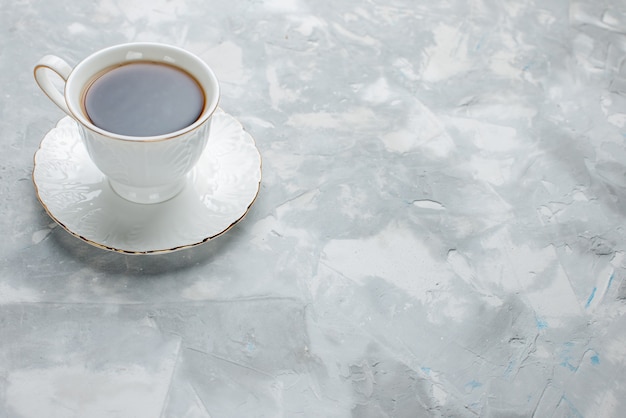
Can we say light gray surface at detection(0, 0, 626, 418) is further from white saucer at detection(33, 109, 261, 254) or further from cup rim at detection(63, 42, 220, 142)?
cup rim at detection(63, 42, 220, 142)

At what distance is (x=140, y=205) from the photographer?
2.27ft

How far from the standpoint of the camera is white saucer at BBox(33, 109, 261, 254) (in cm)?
66

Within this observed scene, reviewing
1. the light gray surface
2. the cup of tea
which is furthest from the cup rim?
the light gray surface

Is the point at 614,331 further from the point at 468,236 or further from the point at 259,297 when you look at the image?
the point at 259,297

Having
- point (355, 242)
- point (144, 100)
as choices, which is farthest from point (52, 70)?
point (355, 242)

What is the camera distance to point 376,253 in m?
0.72

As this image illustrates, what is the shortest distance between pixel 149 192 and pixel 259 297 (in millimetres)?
153

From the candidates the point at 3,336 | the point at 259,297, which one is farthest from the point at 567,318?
the point at 3,336

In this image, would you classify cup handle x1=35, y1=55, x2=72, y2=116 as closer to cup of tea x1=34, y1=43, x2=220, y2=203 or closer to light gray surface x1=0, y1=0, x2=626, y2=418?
cup of tea x1=34, y1=43, x2=220, y2=203

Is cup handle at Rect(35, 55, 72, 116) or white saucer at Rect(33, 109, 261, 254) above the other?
cup handle at Rect(35, 55, 72, 116)

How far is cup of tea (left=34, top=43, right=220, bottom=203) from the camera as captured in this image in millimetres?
629

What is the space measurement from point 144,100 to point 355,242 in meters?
0.26

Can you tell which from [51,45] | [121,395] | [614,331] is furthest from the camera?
[51,45]

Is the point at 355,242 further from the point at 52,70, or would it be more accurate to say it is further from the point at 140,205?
the point at 52,70
